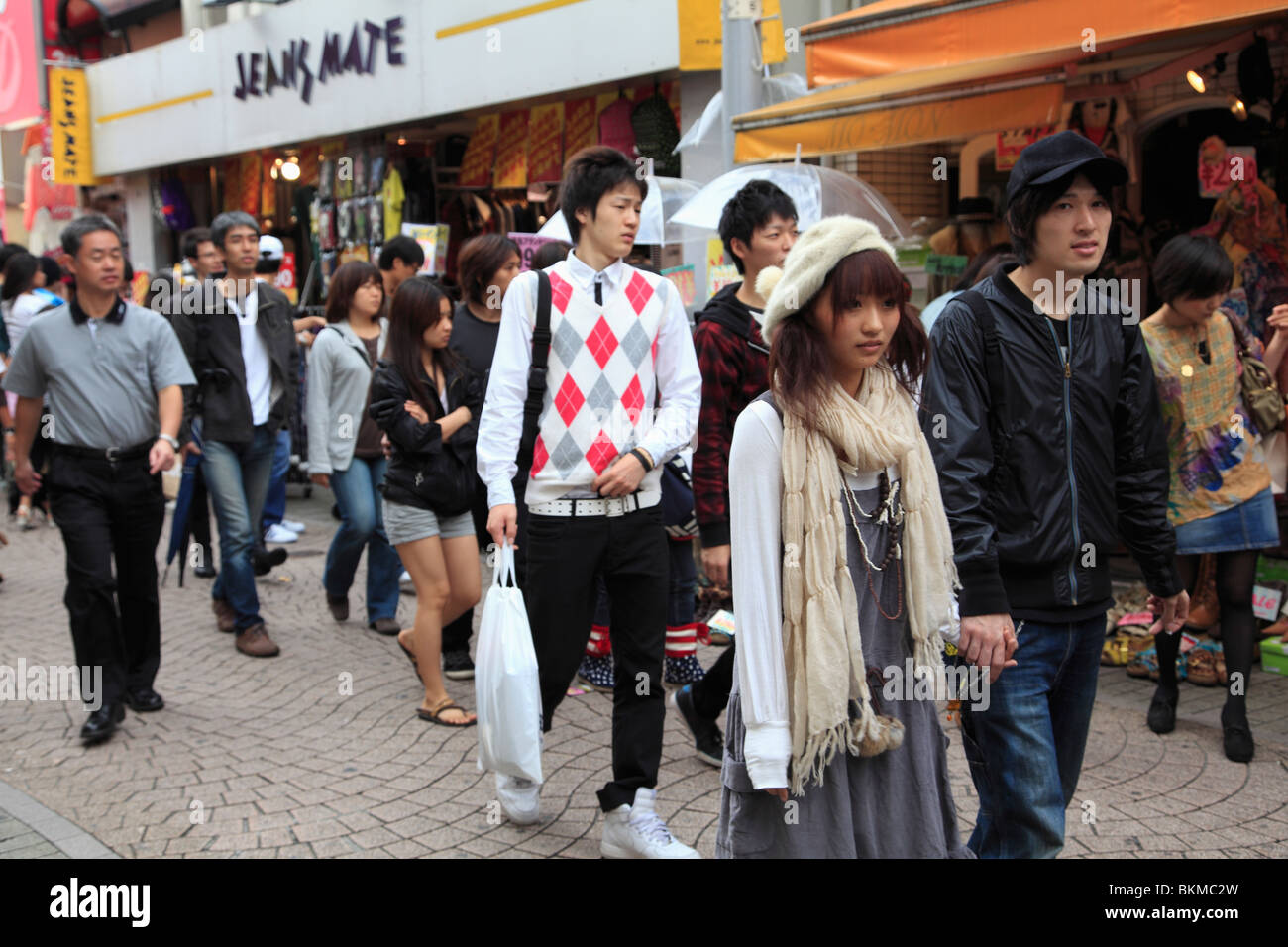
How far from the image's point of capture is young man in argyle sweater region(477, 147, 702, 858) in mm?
4004

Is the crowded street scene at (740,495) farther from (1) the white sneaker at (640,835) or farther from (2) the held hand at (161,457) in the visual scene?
(2) the held hand at (161,457)

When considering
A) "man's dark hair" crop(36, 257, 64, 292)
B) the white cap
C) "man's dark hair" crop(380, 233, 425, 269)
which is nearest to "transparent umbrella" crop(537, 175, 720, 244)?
"man's dark hair" crop(380, 233, 425, 269)

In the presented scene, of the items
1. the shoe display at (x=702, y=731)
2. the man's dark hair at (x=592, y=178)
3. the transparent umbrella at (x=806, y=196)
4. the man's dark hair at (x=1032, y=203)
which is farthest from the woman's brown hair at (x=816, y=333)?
the transparent umbrella at (x=806, y=196)

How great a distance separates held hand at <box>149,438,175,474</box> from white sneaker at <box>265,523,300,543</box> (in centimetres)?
465

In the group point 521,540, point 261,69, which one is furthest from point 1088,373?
point 261,69

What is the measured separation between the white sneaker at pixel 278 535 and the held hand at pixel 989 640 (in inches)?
320

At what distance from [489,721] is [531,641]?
0.30 metres

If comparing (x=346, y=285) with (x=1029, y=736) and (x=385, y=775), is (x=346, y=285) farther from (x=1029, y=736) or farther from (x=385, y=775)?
(x=1029, y=736)

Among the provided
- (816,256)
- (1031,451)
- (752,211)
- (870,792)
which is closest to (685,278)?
(752,211)

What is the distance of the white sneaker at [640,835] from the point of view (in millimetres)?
3943

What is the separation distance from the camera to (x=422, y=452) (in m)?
5.54

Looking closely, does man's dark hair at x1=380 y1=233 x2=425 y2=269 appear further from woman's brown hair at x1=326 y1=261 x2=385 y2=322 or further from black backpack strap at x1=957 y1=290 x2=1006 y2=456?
black backpack strap at x1=957 y1=290 x2=1006 y2=456

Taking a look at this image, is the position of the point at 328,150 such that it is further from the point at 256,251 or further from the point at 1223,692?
the point at 1223,692

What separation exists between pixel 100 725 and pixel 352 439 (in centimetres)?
224
